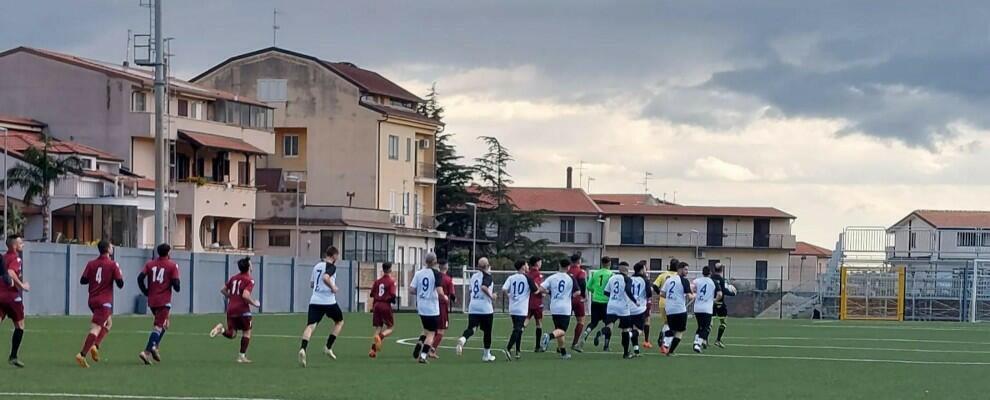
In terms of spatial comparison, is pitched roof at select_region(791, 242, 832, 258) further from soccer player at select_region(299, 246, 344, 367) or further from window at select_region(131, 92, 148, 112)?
soccer player at select_region(299, 246, 344, 367)

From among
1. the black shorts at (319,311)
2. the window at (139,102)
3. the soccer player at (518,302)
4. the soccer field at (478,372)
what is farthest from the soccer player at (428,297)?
the window at (139,102)

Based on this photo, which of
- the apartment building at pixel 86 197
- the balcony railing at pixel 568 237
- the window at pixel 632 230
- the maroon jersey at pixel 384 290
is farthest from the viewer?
the window at pixel 632 230

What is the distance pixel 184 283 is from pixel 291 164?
35620mm

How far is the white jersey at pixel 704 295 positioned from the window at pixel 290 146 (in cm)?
6113

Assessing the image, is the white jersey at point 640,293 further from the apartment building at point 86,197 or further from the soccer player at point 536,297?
the apartment building at point 86,197

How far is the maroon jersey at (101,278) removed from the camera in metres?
22.7

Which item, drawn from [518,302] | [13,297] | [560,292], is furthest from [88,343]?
[560,292]

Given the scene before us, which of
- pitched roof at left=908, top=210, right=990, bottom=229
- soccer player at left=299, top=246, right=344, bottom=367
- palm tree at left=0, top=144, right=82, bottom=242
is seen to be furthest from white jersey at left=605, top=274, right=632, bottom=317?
pitched roof at left=908, top=210, right=990, bottom=229

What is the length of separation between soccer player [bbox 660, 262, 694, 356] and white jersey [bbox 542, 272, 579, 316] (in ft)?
7.13

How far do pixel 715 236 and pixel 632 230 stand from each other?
624cm

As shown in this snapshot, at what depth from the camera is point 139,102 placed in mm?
71000

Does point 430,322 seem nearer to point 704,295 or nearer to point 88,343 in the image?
point 88,343

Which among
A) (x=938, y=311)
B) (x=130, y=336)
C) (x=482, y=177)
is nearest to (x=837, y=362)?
(x=130, y=336)

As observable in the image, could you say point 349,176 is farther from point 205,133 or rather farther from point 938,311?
point 938,311
